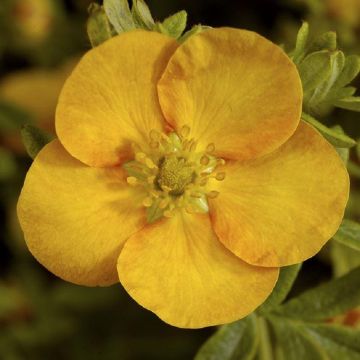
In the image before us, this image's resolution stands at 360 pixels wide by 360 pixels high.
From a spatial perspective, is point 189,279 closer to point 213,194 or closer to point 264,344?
point 213,194

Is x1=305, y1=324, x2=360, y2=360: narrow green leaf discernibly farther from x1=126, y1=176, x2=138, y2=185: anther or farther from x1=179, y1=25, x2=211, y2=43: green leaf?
x1=179, y1=25, x2=211, y2=43: green leaf

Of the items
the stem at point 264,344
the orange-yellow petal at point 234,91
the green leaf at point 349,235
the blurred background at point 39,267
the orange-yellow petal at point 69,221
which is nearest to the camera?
the orange-yellow petal at point 234,91

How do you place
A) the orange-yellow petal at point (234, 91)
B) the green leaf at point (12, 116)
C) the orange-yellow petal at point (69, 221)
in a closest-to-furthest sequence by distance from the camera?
the orange-yellow petal at point (234, 91) → the orange-yellow petal at point (69, 221) → the green leaf at point (12, 116)

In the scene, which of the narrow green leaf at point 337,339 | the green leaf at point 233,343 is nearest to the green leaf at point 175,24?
the green leaf at point 233,343

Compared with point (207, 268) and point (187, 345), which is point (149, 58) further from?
point (187, 345)

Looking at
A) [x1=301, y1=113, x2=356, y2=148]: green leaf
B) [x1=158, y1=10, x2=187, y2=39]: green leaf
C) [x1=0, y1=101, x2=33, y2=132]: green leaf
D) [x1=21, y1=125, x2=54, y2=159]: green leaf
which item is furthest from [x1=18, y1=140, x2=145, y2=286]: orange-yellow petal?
[x1=0, y1=101, x2=33, y2=132]: green leaf

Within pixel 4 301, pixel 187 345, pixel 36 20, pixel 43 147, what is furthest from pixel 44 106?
pixel 43 147

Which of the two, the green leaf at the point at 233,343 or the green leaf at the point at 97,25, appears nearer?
the green leaf at the point at 97,25

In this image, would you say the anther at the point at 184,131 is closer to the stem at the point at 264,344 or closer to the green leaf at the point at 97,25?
the green leaf at the point at 97,25
